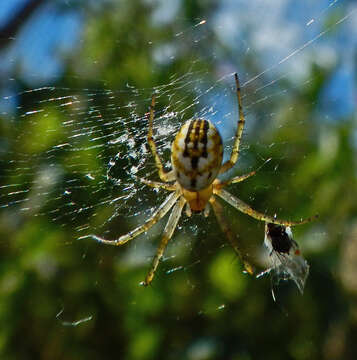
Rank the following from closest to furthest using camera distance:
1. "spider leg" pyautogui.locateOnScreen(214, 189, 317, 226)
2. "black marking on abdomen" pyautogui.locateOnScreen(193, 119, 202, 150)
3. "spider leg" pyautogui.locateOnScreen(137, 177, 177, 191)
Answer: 1. "black marking on abdomen" pyautogui.locateOnScreen(193, 119, 202, 150)
2. "spider leg" pyautogui.locateOnScreen(137, 177, 177, 191)
3. "spider leg" pyautogui.locateOnScreen(214, 189, 317, 226)

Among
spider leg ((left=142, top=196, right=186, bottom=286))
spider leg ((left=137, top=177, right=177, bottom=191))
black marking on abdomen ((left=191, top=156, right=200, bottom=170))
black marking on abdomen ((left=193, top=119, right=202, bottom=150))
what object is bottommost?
spider leg ((left=142, top=196, right=186, bottom=286))

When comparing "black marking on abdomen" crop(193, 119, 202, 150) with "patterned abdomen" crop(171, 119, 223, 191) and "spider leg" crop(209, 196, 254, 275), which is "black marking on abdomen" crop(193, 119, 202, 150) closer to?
"patterned abdomen" crop(171, 119, 223, 191)

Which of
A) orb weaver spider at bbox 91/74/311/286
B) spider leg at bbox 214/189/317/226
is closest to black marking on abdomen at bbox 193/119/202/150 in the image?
orb weaver spider at bbox 91/74/311/286

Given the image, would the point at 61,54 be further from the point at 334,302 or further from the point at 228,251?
the point at 334,302

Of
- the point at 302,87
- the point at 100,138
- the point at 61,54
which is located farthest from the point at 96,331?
the point at 302,87

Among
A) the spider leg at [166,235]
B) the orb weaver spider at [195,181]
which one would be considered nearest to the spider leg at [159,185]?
the orb weaver spider at [195,181]

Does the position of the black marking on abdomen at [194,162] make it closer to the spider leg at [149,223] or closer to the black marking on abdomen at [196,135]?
the black marking on abdomen at [196,135]

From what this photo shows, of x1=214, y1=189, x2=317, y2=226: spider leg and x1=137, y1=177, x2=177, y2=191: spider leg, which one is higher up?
x1=137, y1=177, x2=177, y2=191: spider leg

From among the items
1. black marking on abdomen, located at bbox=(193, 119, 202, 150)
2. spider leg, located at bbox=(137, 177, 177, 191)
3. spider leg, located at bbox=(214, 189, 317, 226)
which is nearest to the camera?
black marking on abdomen, located at bbox=(193, 119, 202, 150)

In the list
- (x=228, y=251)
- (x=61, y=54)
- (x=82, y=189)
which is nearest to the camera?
(x=82, y=189)
